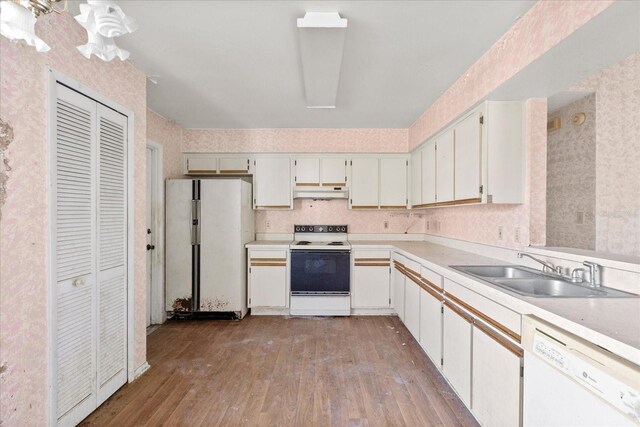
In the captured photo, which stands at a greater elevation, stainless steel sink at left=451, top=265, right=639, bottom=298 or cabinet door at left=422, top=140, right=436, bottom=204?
cabinet door at left=422, top=140, right=436, bottom=204

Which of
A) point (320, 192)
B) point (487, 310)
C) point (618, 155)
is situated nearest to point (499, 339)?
point (487, 310)

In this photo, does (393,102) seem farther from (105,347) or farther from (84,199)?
(105,347)

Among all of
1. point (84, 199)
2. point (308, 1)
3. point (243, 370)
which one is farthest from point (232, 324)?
point (308, 1)

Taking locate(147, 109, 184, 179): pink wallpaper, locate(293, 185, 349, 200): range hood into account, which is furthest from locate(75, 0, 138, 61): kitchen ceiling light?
locate(293, 185, 349, 200): range hood

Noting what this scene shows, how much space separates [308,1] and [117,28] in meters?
1.04

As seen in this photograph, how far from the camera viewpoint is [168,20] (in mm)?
1769

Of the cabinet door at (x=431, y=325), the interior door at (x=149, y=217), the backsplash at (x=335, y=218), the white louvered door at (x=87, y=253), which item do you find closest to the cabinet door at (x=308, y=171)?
the backsplash at (x=335, y=218)

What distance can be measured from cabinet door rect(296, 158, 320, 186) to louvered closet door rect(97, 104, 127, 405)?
2144 mm

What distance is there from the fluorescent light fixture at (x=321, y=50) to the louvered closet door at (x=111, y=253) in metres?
1.44

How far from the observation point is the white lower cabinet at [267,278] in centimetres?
368

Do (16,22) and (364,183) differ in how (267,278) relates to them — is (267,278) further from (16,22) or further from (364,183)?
(16,22)

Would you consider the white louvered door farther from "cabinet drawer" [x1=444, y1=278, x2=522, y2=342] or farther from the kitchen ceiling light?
"cabinet drawer" [x1=444, y1=278, x2=522, y2=342]

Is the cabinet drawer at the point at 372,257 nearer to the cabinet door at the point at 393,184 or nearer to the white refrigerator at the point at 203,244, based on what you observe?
the cabinet door at the point at 393,184

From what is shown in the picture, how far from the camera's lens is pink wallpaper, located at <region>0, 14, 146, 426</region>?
4.47 feet
